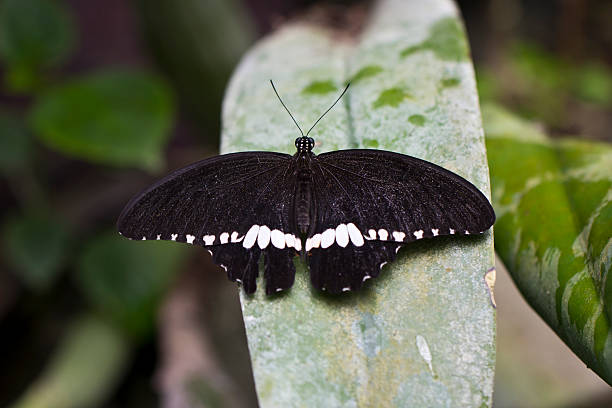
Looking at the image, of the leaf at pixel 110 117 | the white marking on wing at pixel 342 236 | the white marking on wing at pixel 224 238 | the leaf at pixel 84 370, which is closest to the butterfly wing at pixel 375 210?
the white marking on wing at pixel 342 236

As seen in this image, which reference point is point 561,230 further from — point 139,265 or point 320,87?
point 139,265

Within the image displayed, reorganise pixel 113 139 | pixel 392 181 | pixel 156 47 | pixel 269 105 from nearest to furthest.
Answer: pixel 392 181 → pixel 269 105 → pixel 113 139 → pixel 156 47

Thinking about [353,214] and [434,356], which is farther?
[353,214]

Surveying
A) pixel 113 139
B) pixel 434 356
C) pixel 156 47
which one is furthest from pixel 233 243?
pixel 156 47

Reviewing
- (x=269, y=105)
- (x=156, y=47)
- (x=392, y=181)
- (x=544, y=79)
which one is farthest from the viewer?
(x=544, y=79)

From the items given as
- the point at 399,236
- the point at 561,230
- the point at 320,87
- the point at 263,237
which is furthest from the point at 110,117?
the point at 561,230

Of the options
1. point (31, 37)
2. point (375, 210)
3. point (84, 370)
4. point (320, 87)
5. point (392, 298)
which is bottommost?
point (84, 370)

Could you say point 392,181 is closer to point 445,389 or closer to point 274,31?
point 445,389

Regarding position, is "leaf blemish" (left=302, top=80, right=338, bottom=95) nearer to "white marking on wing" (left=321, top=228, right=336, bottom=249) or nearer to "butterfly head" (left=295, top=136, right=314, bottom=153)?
"butterfly head" (left=295, top=136, right=314, bottom=153)
